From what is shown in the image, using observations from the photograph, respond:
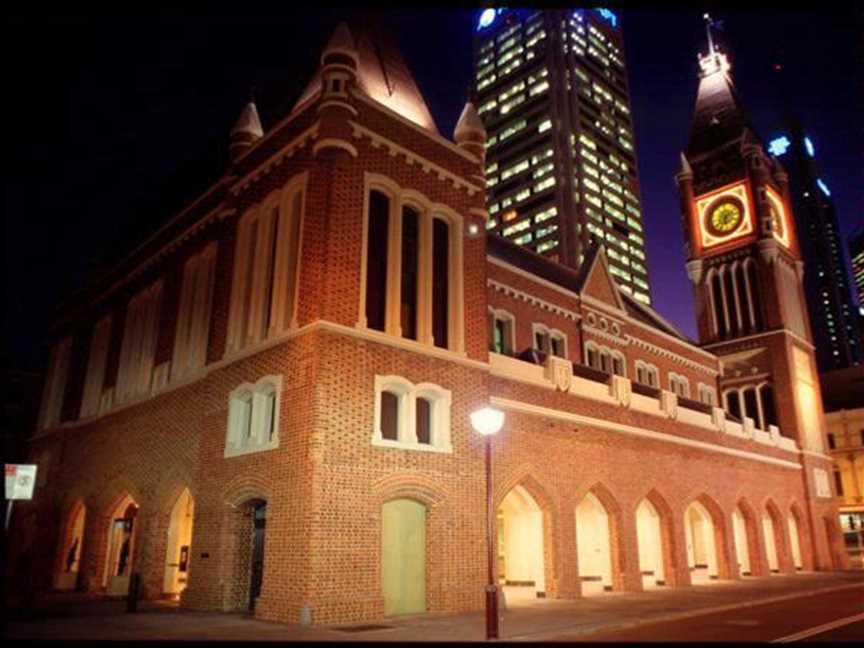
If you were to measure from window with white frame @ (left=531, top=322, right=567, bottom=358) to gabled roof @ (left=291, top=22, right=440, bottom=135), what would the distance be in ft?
38.1

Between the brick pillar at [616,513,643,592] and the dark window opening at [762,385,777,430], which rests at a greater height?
the dark window opening at [762,385,777,430]

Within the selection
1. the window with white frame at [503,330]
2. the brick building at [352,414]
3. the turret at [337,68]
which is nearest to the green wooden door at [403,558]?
the brick building at [352,414]

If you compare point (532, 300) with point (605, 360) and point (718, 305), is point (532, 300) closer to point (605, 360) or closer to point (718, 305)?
point (605, 360)

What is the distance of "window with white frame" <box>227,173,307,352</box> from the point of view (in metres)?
18.1

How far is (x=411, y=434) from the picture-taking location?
57.0 feet

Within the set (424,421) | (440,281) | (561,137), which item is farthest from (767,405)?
(561,137)

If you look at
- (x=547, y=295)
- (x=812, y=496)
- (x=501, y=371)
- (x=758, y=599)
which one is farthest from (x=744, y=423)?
(x=501, y=371)

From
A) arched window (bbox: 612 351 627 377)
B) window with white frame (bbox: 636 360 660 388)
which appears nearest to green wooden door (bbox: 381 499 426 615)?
arched window (bbox: 612 351 627 377)

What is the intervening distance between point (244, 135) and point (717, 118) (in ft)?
131

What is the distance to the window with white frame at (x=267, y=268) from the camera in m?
18.1

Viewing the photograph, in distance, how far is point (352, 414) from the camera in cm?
1619

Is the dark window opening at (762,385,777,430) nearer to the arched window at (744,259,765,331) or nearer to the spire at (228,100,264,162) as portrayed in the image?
the arched window at (744,259,765,331)

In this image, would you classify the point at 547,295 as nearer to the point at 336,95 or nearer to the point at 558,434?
the point at 558,434

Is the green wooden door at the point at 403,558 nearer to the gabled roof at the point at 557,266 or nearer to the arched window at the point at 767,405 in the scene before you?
the gabled roof at the point at 557,266
